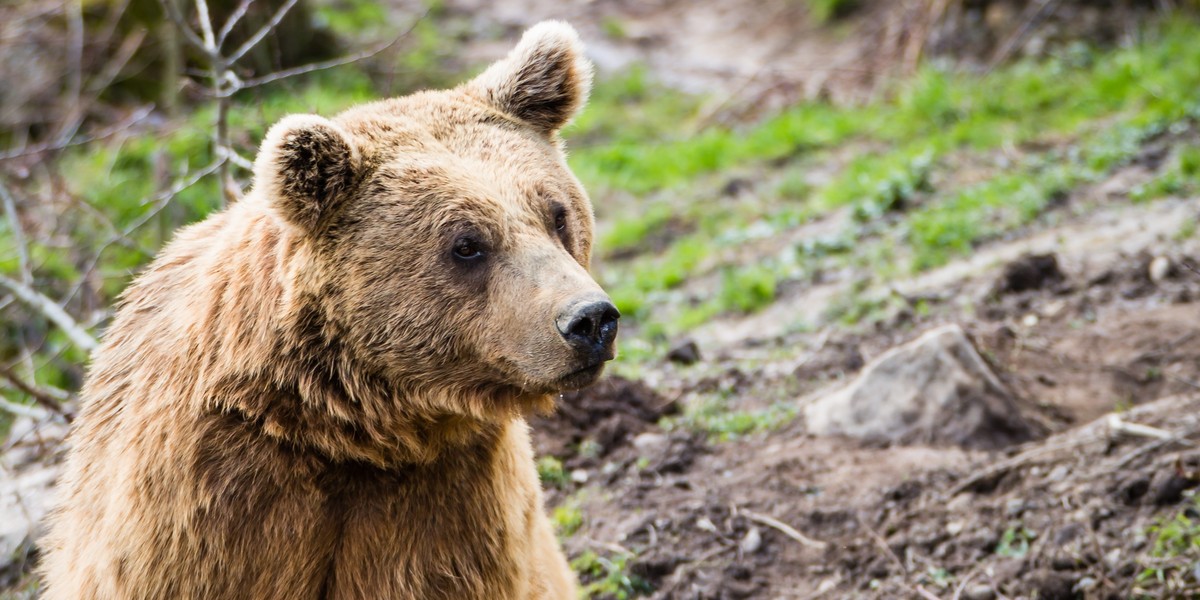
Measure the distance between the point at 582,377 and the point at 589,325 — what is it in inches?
7.8

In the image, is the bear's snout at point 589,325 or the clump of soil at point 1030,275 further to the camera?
the clump of soil at point 1030,275

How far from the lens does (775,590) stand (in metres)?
4.71

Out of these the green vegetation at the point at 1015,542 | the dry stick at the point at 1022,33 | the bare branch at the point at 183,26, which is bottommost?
the green vegetation at the point at 1015,542

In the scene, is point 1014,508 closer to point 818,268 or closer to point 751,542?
point 751,542

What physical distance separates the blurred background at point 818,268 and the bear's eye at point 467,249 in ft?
6.43

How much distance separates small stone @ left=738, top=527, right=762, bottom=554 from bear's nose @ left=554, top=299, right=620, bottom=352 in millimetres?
2034

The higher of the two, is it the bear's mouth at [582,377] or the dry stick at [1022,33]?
the bear's mouth at [582,377]

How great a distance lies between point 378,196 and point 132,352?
0.99m

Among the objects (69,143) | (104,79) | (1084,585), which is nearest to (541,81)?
(1084,585)

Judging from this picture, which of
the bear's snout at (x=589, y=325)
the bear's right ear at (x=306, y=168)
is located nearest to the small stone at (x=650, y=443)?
the bear's snout at (x=589, y=325)

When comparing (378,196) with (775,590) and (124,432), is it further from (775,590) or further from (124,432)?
(775,590)

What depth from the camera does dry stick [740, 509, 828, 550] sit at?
4863 mm

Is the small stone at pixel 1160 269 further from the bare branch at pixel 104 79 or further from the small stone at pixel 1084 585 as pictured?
the bare branch at pixel 104 79

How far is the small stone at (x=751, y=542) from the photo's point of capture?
4910mm
